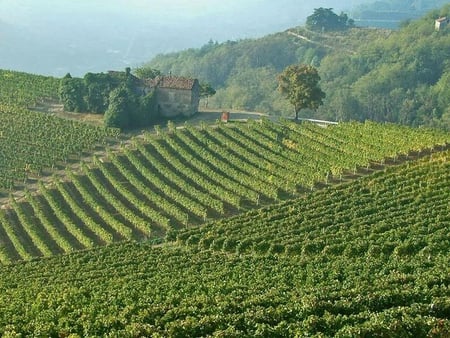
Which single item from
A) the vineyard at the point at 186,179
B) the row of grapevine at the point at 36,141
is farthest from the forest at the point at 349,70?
the vineyard at the point at 186,179

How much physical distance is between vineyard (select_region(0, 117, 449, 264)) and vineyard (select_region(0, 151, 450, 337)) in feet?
3.78

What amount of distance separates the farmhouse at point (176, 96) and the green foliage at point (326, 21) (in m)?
96.9

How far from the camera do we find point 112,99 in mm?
74688

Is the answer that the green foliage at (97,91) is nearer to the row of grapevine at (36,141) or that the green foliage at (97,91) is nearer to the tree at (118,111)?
the tree at (118,111)

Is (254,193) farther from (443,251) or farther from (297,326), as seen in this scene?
(297,326)

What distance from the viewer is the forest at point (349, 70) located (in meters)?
120

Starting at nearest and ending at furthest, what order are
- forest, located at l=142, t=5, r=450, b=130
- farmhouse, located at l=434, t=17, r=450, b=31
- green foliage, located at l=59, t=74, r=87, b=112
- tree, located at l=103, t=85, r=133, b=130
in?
tree, located at l=103, t=85, r=133, b=130, green foliage, located at l=59, t=74, r=87, b=112, forest, located at l=142, t=5, r=450, b=130, farmhouse, located at l=434, t=17, r=450, b=31

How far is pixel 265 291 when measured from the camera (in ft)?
102

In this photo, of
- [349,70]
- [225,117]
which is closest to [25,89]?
[225,117]

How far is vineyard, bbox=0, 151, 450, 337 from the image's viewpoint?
25891 millimetres

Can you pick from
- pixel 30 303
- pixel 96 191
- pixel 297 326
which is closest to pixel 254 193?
pixel 96 191

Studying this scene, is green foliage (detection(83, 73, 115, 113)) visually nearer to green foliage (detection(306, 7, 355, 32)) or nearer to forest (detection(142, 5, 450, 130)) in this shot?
forest (detection(142, 5, 450, 130))

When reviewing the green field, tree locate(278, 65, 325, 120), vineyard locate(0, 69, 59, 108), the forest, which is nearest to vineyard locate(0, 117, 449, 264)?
the green field

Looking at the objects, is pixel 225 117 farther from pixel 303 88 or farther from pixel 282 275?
pixel 282 275
